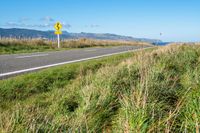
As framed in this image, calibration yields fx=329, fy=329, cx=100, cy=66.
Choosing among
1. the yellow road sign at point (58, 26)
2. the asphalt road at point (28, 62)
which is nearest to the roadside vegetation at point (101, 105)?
the asphalt road at point (28, 62)

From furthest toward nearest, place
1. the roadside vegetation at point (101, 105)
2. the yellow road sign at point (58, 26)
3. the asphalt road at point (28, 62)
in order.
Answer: the yellow road sign at point (58, 26) < the asphalt road at point (28, 62) < the roadside vegetation at point (101, 105)

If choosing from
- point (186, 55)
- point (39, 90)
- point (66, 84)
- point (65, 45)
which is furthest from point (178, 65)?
point (65, 45)

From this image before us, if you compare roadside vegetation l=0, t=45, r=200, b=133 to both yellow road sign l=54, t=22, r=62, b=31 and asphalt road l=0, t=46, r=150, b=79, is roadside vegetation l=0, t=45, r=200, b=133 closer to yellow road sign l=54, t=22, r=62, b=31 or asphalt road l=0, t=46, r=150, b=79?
asphalt road l=0, t=46, r=150, b=79

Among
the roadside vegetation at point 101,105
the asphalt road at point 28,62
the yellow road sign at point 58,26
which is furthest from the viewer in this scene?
the yellow road sign at point 58,26

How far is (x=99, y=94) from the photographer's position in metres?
5.77

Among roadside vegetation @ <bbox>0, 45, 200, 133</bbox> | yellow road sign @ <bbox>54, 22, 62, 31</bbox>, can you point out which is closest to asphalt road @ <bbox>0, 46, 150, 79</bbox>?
roadside vegetation @ <bbox>0, 45, 200, 133</bbox>

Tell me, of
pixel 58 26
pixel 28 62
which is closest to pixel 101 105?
pixel 28 62

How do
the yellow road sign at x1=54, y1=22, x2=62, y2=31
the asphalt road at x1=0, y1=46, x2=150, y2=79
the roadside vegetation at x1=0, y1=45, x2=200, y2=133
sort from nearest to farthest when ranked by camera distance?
the roadside vegetation at x1=0, y1=45, x2=200, y2=133 < the asphalt road at x1=0, y1=46, x2=150, y2=79 < the yellow road sign at x1=54, y1=22, x2=62, y2=31

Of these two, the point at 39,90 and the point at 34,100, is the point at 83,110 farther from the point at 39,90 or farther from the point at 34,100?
the point at 39,90

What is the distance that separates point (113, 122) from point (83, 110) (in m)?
0.50

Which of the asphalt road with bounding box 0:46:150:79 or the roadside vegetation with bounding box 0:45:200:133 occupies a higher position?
the roadside vegetation with bounding box 0:45:200:133

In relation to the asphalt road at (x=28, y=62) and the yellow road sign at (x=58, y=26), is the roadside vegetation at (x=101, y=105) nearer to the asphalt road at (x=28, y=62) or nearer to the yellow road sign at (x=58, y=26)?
the asphalt road at (x=28, y=62)

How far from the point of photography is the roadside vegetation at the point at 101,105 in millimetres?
4082

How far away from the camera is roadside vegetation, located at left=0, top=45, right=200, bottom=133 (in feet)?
13.4
